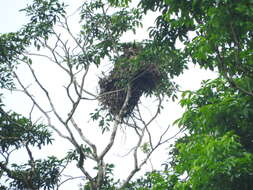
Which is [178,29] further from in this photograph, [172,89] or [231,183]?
[172,89]

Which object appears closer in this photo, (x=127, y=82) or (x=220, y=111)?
(x=220, y=111)

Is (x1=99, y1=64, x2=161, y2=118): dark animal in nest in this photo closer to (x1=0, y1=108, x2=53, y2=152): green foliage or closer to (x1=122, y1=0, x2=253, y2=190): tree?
(x1=0, y1=108, x2=53, y2=152): green foliage

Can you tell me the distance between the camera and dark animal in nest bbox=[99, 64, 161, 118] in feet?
36.0

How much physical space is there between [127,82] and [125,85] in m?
0.10

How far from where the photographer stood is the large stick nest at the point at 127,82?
10.9 metres

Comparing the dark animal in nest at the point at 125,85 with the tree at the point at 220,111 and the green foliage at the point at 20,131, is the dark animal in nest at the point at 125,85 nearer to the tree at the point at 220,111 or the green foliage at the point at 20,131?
the green foliage at the point at 20,131

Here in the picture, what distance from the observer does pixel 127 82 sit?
10875 millimetres

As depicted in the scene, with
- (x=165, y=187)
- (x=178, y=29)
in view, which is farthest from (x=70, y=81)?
(x=165, y=187)

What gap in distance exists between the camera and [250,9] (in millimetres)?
4227

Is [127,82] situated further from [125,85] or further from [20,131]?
[20,131]

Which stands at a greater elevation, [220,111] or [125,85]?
[125,85]

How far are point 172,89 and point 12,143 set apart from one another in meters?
4.59

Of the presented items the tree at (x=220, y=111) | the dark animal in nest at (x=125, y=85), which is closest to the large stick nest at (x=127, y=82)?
the dark animal in nest at (x=125, y=85)

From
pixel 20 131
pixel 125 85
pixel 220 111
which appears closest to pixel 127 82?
pixel 125 85
